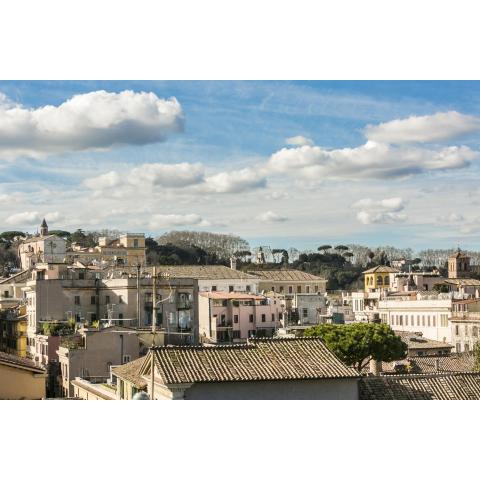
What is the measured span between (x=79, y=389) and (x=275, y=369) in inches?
129

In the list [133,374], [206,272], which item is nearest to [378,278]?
[206,272]

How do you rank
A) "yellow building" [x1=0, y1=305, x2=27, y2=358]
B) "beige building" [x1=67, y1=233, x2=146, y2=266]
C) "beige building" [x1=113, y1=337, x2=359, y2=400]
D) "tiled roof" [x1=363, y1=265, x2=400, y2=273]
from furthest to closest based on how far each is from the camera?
"tiled roof" [x1=363, y1=265, x2=400, y2=273], "beige building" [x1=67, y1=233, x2=146, y2=266], "yellow building" [x1=0, y1=305, x2=27, y2=358], "beige building" [x1=113, y1=337, x2=359, y2=400]

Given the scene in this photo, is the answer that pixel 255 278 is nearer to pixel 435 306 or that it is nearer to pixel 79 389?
pixel 435 306

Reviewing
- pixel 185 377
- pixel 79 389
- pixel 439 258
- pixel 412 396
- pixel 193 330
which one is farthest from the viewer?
pixel 439 258

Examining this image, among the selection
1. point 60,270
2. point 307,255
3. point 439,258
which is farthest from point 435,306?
point 60,270

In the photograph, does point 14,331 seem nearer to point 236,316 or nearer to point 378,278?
point 236,316

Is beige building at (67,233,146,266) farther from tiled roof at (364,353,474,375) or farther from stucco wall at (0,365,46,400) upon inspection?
stucco wall at (0,365,46,400)

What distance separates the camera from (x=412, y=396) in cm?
655

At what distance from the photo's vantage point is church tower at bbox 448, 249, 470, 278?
17406 mm

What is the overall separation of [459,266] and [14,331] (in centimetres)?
951

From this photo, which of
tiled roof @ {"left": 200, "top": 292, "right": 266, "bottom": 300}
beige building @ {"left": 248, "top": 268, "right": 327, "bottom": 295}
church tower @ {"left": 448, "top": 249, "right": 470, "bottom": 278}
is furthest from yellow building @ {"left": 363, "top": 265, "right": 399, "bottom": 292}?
tiled roof @ {"left": 200, "top": 292, "right": 266, "bottom": 300}

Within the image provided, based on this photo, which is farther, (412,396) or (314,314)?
(314,314)

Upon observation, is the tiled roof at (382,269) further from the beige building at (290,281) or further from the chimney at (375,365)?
the chimney at (375,365)

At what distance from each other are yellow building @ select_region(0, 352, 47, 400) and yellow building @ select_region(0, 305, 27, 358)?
5.38 m
